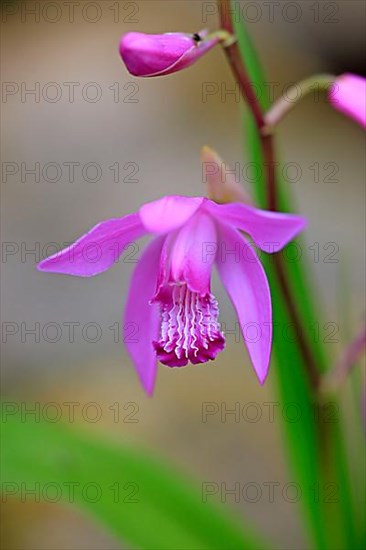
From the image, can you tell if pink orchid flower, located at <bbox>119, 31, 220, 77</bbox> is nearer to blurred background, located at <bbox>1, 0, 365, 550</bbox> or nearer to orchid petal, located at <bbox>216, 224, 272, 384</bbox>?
orchid petal, located at <bbox>216, 224, 272, 384</bbox>

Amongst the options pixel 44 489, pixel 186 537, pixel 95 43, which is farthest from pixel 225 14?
pixel 95 43

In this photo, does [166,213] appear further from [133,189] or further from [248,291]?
[133,189]

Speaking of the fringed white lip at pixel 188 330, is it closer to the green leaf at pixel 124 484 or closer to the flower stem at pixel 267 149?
the flower stem at pixel 267 149

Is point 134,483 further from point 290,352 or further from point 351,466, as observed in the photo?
point 351,466

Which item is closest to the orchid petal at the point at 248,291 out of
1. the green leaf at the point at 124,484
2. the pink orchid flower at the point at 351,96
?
the pink orchid flower at the point at 351,96

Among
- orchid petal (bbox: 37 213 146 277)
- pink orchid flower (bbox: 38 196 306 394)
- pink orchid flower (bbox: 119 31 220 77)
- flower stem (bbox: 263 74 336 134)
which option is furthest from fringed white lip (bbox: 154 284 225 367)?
pink orchid flower (bbox: 119 31 220 77)

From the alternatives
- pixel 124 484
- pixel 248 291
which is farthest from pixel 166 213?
pixel 124 484
